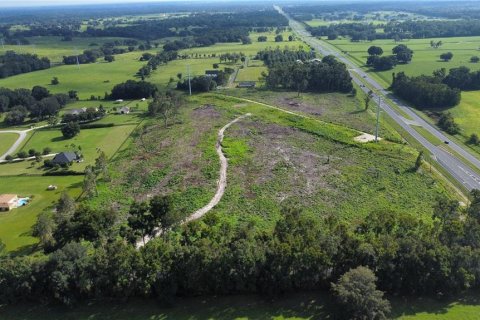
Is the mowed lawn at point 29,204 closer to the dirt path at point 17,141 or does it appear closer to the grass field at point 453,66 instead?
the dirt path at point 17,141

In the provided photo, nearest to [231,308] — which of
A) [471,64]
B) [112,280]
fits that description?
[112,280]

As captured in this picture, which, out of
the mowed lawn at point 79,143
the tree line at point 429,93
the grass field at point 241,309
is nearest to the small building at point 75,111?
the mowed lawn at point 79,143

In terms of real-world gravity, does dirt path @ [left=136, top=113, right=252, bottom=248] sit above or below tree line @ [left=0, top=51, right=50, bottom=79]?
below

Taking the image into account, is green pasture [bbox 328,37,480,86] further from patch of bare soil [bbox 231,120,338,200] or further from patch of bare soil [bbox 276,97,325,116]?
patch of bare soil [bbox 231,120,338,200]

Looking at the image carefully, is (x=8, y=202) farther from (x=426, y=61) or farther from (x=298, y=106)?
(x=426, y=61)

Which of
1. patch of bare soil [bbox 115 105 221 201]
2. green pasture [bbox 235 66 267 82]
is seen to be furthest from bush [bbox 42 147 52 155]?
green pasture [bbox 235 66 267 82]

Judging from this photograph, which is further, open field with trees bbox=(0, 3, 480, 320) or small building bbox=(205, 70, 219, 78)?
small building bbox=(205, 70, 219, 78)
